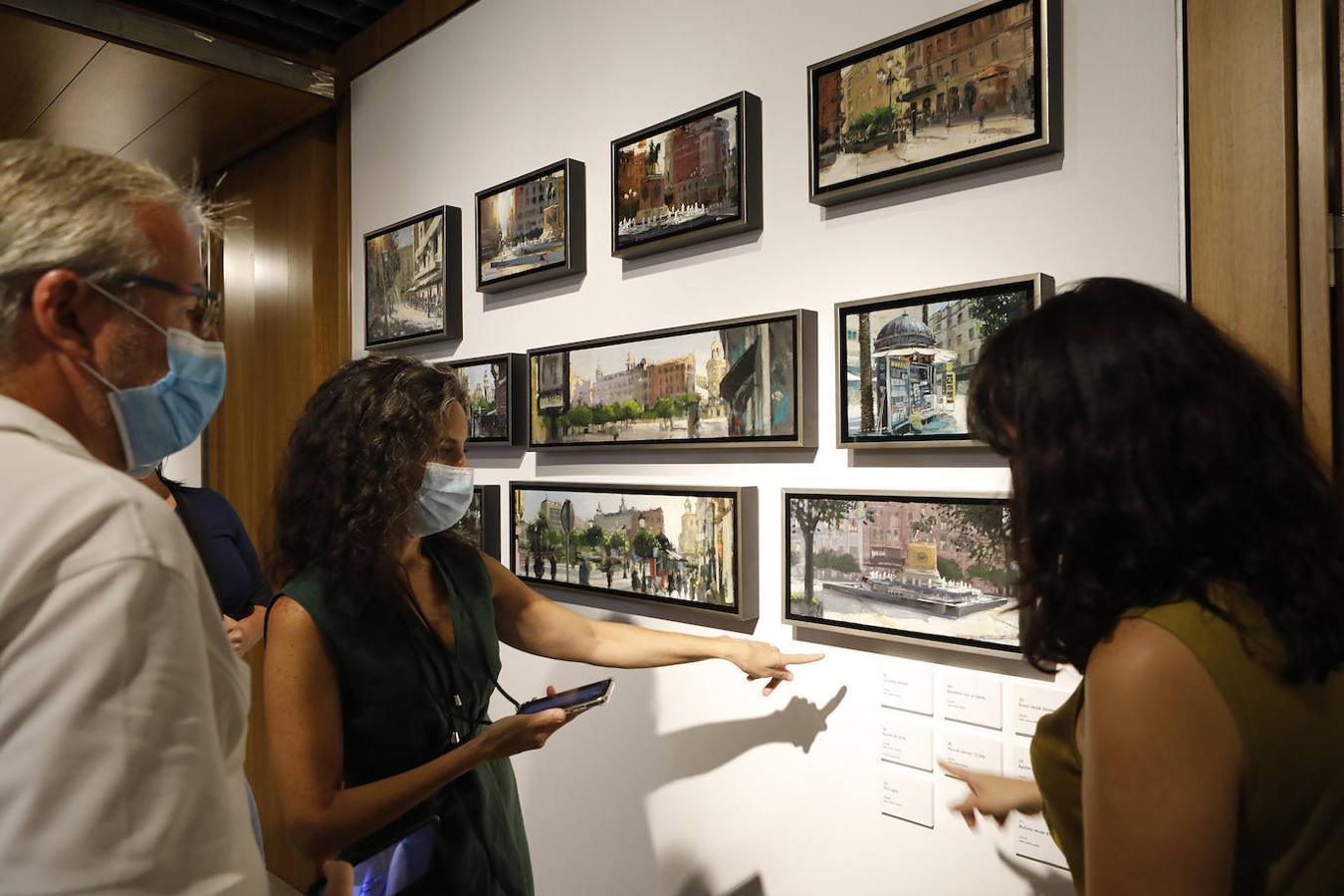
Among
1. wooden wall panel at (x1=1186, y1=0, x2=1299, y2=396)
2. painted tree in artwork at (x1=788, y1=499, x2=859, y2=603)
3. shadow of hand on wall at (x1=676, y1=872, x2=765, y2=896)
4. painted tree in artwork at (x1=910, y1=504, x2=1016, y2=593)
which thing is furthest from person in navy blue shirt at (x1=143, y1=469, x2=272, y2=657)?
wooden wall panel at (x1=1186, y1=0, x2=1299, y2=396)

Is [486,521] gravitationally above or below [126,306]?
below

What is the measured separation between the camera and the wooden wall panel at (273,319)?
10.5 feet

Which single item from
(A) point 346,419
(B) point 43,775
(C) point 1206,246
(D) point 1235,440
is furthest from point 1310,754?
(A) point 346,419

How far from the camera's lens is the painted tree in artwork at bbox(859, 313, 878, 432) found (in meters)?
1.66

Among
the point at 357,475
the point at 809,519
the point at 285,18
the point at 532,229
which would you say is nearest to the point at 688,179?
the point at 532,229

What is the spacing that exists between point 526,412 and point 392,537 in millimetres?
897

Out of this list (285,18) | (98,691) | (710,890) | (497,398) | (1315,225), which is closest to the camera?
(98,691)

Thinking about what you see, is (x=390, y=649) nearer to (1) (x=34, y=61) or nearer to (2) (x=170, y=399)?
(2) (x=170, y=399)

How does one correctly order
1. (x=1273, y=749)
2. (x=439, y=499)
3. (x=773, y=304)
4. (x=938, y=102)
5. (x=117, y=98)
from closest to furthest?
1. (x=1273, y=749)
2. (x=938, y=102)
3. (x=439, y=499)
4. (x=773, y=304)
5. (x=117, y=98)

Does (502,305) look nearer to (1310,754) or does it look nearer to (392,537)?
(392,537)

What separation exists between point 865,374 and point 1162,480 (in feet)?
2.76

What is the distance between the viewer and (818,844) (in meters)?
1.79

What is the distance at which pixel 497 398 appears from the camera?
2516 mm

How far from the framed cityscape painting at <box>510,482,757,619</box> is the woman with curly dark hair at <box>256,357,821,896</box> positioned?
17 centimetres
